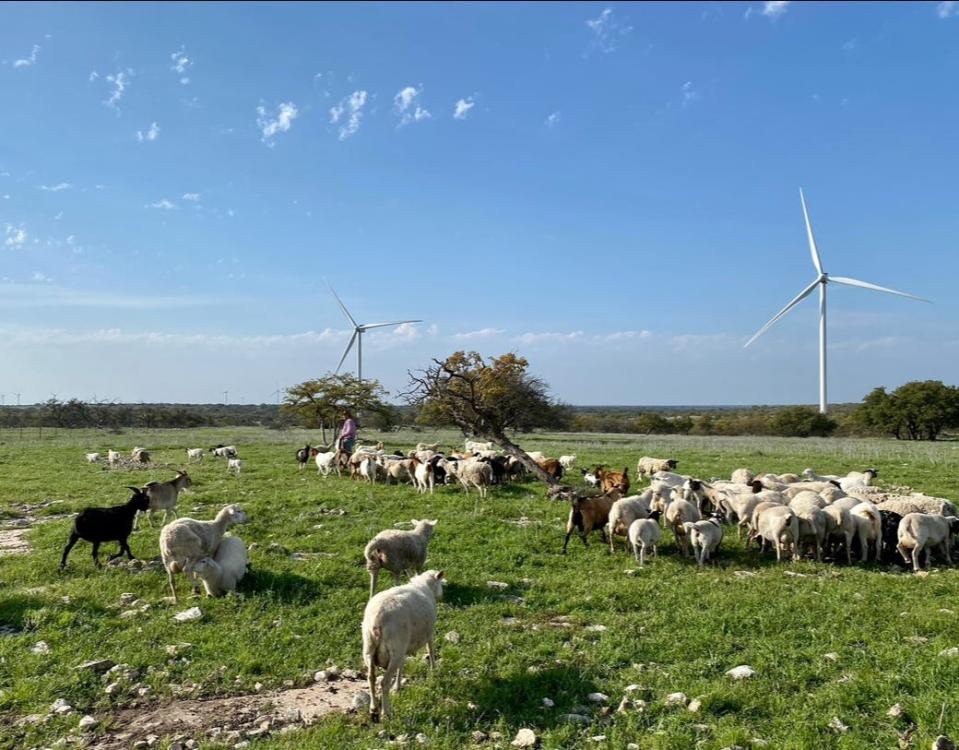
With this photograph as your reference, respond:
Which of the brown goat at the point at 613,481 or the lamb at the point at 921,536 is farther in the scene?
the brown goat at the point at 613,481

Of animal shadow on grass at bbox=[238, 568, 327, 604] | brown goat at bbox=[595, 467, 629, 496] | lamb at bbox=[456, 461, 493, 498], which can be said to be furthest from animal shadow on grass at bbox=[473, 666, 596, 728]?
lamb at bbox=[456, 461, 493, 498]

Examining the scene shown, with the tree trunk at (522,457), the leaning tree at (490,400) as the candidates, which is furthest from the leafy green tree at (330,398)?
the tree trunk at (522,457)

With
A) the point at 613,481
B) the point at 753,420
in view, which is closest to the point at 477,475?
the point at 613,481

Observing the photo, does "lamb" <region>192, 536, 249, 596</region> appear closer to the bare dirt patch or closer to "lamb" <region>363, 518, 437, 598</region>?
"lamb" <region>363, 518, 437, 598</region>

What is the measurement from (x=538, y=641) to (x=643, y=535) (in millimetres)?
4178

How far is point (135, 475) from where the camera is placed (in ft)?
74.9

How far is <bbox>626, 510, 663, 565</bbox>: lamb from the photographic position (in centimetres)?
1082

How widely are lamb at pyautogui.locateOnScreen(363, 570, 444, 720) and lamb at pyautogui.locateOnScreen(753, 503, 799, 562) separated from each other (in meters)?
7.18

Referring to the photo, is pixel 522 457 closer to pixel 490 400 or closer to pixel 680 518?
pixel 680 518

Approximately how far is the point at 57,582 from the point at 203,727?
5646mm

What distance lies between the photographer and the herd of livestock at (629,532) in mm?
6141

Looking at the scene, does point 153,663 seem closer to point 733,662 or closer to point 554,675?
point 554,675

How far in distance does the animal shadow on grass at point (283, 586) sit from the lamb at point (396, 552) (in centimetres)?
85

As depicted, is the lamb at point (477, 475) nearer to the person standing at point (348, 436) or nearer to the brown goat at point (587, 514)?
the brown goat at point (587, 514)
